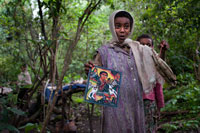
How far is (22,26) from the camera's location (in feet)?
13.9

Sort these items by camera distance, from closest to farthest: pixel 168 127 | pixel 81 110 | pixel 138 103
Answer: pixel 138 103 → pixel 168 127 → pixel 81 110

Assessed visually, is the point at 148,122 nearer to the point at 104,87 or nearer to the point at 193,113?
the point at 104,87

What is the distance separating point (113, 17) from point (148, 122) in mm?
1107

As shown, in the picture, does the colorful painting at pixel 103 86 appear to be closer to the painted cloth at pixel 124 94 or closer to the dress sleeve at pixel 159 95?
the painted cloth at pixel 124 94

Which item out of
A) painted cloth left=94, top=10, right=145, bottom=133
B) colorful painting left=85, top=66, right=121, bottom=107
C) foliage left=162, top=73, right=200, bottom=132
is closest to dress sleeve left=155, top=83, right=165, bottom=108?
painted cloth left=94, top=10, right=145, bottom=133

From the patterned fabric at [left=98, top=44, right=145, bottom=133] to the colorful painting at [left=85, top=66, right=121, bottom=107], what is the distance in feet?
0.35

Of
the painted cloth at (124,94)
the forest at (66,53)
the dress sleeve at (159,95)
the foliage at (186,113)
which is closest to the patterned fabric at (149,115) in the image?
the painted cloth at (124,94)

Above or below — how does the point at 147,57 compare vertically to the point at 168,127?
above

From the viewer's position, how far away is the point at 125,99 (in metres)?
1.67

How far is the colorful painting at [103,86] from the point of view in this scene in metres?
1.53

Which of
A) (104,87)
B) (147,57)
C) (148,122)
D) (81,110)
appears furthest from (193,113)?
(81,110)

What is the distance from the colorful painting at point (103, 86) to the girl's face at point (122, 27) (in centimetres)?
43

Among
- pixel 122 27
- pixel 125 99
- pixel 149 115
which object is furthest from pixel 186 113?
pixel 122 27

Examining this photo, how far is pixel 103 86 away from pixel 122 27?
2.11 ft
